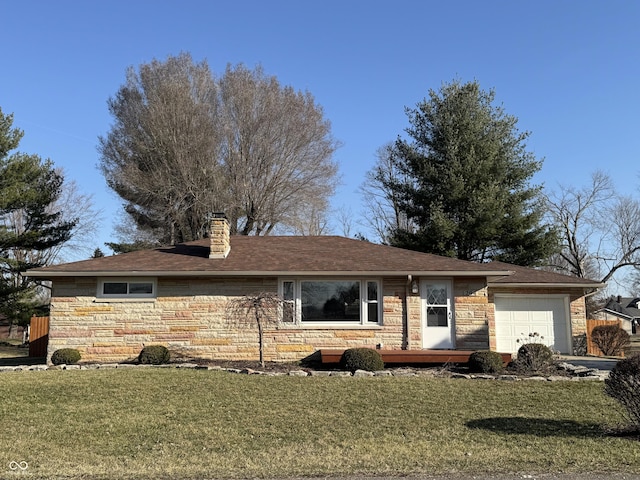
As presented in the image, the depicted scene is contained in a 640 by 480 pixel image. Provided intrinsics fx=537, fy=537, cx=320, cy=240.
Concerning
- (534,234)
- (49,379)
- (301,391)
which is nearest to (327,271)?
(301,391)

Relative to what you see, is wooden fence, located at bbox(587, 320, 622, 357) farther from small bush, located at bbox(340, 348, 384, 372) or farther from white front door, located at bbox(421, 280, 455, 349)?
small bush, located at bbox(340, 348, 384, 372)

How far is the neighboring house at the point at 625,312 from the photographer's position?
6128 cm

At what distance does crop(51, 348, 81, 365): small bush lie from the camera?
543 inches

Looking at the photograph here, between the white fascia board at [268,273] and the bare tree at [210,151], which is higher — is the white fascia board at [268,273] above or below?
below

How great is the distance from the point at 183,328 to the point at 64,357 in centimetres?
303

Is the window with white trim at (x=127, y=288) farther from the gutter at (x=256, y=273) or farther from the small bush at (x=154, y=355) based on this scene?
the small bush at (x=154, y=355)

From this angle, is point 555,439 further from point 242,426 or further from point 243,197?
point 243,197

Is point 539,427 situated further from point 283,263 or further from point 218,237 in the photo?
point 218,237

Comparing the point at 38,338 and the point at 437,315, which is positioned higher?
the point at 437,315

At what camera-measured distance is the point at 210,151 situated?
90.9 feet

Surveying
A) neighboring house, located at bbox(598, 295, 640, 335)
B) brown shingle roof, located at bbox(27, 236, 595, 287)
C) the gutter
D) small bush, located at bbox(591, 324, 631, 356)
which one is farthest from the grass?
neighboring house, located at bbox(598, 295, 640, 335)

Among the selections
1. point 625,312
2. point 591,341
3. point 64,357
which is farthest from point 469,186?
point 625,312

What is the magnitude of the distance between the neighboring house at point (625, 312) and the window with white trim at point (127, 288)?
56.5 metres

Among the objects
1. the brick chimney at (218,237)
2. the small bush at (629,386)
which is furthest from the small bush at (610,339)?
the small bush at (629,386)
